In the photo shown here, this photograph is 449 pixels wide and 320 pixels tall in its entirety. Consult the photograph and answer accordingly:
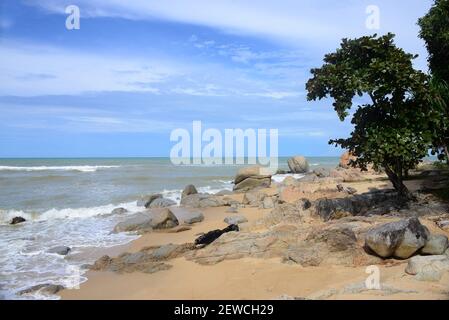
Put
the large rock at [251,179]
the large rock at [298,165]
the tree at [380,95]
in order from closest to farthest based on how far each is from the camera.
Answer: the tree at [380,95] < the large rock at [251,179] < the large rock at [298,165]

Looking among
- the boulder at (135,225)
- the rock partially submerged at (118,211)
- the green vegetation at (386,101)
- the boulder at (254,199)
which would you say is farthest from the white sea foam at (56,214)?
the green vegetation at (386,101)

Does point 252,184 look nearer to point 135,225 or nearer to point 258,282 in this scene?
point 135,225

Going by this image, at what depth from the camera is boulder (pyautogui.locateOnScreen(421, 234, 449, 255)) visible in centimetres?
841

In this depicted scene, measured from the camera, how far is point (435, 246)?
8.44 metres

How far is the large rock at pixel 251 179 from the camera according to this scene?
29770 millimetres

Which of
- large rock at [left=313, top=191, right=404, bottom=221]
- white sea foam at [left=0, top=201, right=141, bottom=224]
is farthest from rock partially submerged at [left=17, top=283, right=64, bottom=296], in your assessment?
white sea foam at [left=0, top=201, right=141, bottom=224]

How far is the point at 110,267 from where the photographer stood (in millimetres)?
10586

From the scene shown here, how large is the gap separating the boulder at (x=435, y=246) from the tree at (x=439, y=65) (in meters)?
4.42

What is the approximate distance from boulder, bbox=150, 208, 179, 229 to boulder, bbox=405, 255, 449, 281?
9.80 meters

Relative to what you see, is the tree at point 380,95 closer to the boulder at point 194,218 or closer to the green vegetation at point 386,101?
the green vegetation at point 386,101

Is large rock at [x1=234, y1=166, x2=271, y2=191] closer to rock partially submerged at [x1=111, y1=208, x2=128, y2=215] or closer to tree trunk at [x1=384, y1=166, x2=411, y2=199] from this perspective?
rock partially submerged at [x1=111, y1=208, x2=128, y2=215]

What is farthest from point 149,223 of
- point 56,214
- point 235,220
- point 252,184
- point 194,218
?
point 252,184
